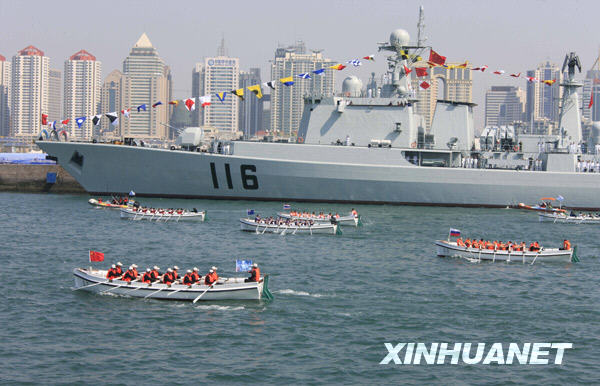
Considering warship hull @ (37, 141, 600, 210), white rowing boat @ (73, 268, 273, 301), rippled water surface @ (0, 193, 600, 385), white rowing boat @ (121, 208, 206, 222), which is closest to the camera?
rippled water surface @ (0, 193, 600, 385)

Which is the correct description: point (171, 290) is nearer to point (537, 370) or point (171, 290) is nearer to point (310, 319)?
point (310, 319)

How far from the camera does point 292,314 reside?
26922mm

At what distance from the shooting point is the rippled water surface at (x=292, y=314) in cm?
2136

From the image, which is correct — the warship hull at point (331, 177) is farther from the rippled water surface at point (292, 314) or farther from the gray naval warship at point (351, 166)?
the rippled water surface at point (292, 314)

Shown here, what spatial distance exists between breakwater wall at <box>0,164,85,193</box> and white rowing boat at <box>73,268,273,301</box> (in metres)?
50.7

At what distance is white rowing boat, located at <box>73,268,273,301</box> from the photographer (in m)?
28.2

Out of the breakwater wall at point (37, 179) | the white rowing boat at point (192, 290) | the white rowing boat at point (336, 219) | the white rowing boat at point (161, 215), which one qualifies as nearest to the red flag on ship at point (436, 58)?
the white rowing boat at point (336, 219)

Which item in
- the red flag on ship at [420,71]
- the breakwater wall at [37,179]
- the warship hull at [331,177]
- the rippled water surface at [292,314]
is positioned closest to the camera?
the rippled water surface at [292,314]

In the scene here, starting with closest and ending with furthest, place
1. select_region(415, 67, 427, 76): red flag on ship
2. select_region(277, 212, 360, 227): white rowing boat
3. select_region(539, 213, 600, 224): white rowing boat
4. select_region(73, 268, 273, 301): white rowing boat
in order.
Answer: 1. select_region(73, 268, 273, 301): white rowing boat
2. select_region(277, 212, 360, 227): white rowing boat
3. select_region(539, 213, 600, 224): white rowing boat
4. select_region(415, 67, 427, 76): red flag on ship

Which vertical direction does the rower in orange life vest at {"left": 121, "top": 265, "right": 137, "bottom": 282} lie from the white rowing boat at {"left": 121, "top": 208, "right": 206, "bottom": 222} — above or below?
below

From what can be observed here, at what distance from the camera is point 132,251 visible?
39469 millimetres

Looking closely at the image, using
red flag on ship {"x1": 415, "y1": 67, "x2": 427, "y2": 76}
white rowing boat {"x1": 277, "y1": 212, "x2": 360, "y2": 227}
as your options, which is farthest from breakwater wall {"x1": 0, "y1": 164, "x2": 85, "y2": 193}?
red flag on ship {"x1": 415, "y1": 67, "x2": 427, "y2": 76}

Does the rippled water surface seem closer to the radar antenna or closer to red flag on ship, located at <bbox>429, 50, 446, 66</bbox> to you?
red flag on ship, located at <bbox>429, 50, 446, 66</bbox>

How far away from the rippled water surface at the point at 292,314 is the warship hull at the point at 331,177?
1518 centimetres
